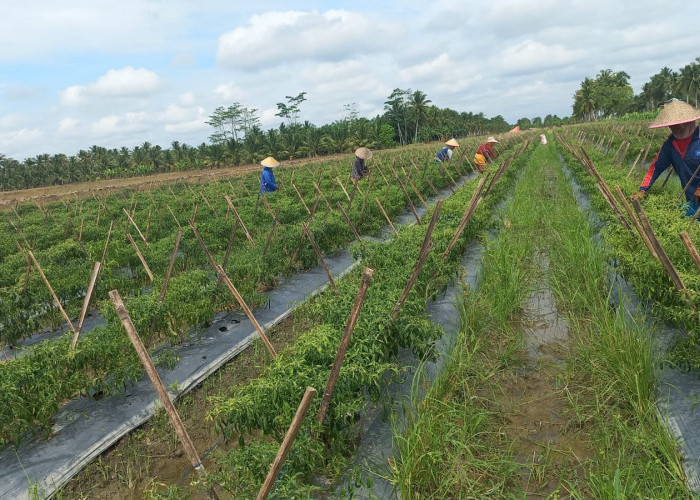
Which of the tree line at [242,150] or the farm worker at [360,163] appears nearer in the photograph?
the farm worker at [360,163]

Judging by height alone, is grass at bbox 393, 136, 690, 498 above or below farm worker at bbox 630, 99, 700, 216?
below

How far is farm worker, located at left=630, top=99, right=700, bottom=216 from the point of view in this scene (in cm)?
516

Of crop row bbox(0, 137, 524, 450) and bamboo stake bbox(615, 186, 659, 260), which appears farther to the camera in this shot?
bamboo stake bbox(615, 186, 659, 260)

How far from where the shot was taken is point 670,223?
16.8 feet

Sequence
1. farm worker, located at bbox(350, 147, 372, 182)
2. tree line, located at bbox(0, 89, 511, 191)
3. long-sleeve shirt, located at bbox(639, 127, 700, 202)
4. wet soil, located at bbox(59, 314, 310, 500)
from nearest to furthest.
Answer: wet soil, located at bbox(59, 314, 310, 500)
long-sleeve shirt, located at bbox(639, 127, 700, 202)
farm worker, located at bbox(350, 147, 372, 182)
tree line, located at bbox(0, 89, 511, 191)

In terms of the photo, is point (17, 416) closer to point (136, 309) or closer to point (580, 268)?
point (136, 309)

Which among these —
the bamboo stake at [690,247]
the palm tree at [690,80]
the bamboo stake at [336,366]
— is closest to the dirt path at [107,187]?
the bamboo stake at [336,366]

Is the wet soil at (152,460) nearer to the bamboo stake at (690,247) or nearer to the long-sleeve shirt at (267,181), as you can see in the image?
the bamboo stake at (690,247)

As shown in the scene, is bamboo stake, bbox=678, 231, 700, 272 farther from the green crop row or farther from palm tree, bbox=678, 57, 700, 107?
palm tree, bbox=678, 57, 700, 107

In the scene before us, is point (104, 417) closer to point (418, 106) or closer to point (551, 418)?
point (551, 418)

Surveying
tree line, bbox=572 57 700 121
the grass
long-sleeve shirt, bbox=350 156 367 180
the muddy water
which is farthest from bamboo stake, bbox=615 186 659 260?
tree line, bbox=572 57 700 121

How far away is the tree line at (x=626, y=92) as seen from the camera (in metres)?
55.2

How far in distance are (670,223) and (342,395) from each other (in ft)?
14.7

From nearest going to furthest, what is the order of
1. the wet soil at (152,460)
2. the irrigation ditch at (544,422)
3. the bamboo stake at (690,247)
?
the irrigation ditch at (544,422)
the bamboo stake at (690,247)
the wet soil at (152,460)
